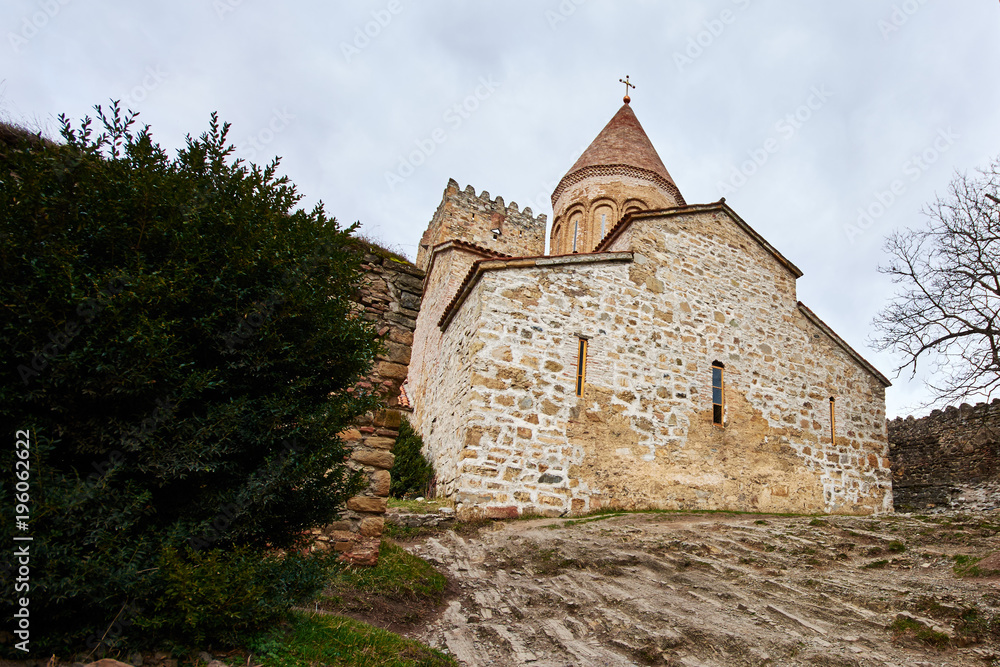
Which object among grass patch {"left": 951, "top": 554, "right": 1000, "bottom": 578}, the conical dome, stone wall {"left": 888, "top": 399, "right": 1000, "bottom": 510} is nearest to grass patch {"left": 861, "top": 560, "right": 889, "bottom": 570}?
grass patch {"left": 951, "top": 554, "right": 1000, "bottom": 578}

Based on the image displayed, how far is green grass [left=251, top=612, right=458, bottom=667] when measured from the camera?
3.29 m

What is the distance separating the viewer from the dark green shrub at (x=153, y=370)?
2.83 m

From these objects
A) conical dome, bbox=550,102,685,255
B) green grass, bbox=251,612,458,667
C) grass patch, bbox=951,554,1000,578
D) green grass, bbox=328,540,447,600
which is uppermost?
conical dome, bbox=550,102,685,255

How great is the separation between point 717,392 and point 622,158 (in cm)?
1089

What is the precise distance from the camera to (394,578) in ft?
18.0

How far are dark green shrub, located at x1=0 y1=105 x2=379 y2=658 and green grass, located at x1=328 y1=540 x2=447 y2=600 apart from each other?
1.60 meters

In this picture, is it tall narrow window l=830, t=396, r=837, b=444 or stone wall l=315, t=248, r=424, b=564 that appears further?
tall narrow window l=830, t=396, r=837, b=444

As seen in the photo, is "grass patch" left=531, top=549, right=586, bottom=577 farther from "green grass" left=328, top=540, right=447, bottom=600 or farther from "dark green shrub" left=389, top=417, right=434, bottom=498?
"dark green shrub" left=389, top=417, right=434, bottom=498

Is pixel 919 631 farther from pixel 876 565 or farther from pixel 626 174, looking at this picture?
pixel 626 174

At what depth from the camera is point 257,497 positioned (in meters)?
3.30

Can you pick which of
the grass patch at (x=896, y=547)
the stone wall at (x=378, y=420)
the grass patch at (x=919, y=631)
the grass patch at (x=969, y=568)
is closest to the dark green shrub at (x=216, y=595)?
the stone wall at (x=378, y=420)

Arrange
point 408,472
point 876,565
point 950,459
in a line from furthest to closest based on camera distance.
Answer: point 950,459, point 408,472, point 876,565

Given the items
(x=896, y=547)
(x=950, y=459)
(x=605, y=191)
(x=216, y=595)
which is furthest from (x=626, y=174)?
(x=216, y=595)

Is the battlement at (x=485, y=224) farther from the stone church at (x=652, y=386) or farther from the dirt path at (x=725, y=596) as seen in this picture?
the dirt path at (x=725, y=596)
